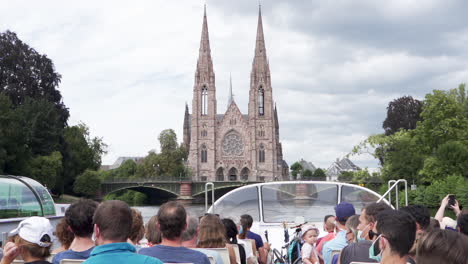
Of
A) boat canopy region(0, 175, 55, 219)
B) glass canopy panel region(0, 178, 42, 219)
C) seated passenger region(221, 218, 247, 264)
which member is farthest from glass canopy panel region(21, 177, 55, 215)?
seated passenger region(221, 218, 247, 264)

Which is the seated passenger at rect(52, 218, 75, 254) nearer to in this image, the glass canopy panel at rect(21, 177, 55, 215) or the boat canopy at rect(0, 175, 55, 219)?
the boat canopy at rect(0, 175, 55, 219)

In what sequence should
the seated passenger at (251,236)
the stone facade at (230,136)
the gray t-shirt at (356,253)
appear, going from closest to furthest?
1. the gray t-shirt at (356,253)
2. the seated passenger at (251,236)
3. the stone facade at (230,136)

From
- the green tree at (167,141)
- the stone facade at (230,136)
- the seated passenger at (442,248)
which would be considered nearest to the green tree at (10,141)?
the seated passenger at (442,248)

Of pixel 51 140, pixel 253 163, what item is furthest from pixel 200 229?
pixel 253 163

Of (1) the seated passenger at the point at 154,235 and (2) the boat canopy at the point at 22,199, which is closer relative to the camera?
(1) the seated passenger at the point at 154,235

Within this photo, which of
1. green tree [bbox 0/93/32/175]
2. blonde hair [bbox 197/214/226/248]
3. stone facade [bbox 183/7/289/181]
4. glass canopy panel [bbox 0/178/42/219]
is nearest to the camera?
blonde hair [bbox 197/214/226/248]

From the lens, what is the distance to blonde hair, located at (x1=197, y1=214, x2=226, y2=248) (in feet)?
14.8

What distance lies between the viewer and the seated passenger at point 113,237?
8.28 ft

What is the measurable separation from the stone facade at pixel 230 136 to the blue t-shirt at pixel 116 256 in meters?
90.8

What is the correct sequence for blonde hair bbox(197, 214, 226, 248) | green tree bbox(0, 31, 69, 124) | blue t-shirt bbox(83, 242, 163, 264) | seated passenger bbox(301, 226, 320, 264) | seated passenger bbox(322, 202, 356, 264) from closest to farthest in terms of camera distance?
1. blue t-shirt bbox(83, 242, 163, 264)
2. blonde hair bbox(197, 214, 226, 248)
3. seated passenger bbox(322, 202, 356, 264)
4. seated passenger bbox(301, 226, 320, 264)
5. green tree bbox(0, 31, 69, 124)

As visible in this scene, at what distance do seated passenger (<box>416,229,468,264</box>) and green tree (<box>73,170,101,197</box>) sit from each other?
5621cm

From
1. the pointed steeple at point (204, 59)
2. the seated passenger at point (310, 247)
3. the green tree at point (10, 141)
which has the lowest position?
the seated passenger at point (310, 247)

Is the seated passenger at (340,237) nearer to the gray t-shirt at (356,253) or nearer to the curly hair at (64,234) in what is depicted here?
the gray t-shirt at (356,253)

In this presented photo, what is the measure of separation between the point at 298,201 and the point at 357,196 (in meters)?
0.98
